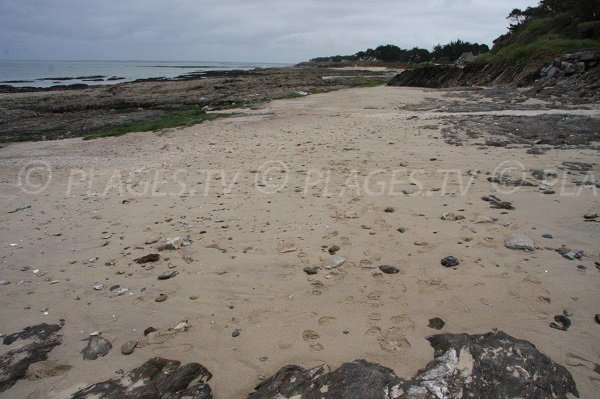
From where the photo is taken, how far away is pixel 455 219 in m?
4.69

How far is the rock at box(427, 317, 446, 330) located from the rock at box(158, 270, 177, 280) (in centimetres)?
265

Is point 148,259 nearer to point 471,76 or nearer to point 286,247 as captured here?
point 286,247

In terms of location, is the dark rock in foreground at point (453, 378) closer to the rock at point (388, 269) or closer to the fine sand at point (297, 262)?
the fine sand at point (297, 262)

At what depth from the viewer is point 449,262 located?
3691 millimetres

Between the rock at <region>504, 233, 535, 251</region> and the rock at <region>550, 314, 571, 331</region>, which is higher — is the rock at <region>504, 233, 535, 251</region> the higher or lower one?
the higher one

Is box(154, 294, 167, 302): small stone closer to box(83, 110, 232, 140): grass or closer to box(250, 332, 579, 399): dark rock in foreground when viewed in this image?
box(250, 332, 579, 399): dark rock in foreground

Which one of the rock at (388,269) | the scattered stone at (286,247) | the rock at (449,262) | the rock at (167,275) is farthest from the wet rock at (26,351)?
the rock at (449,262)

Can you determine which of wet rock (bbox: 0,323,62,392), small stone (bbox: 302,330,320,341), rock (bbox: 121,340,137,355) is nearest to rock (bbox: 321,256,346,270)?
small stone (bbox: 302,330,320,341)

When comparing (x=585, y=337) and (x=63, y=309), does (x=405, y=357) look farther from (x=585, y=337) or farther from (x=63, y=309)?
(x=63, y=309)

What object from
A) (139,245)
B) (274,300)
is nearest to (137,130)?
(139,245)

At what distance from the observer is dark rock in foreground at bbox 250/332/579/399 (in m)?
2.17

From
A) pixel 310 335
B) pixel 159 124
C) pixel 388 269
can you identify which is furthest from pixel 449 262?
pixel 159 124

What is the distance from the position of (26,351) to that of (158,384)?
1285mm

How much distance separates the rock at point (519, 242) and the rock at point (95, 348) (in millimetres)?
4003
